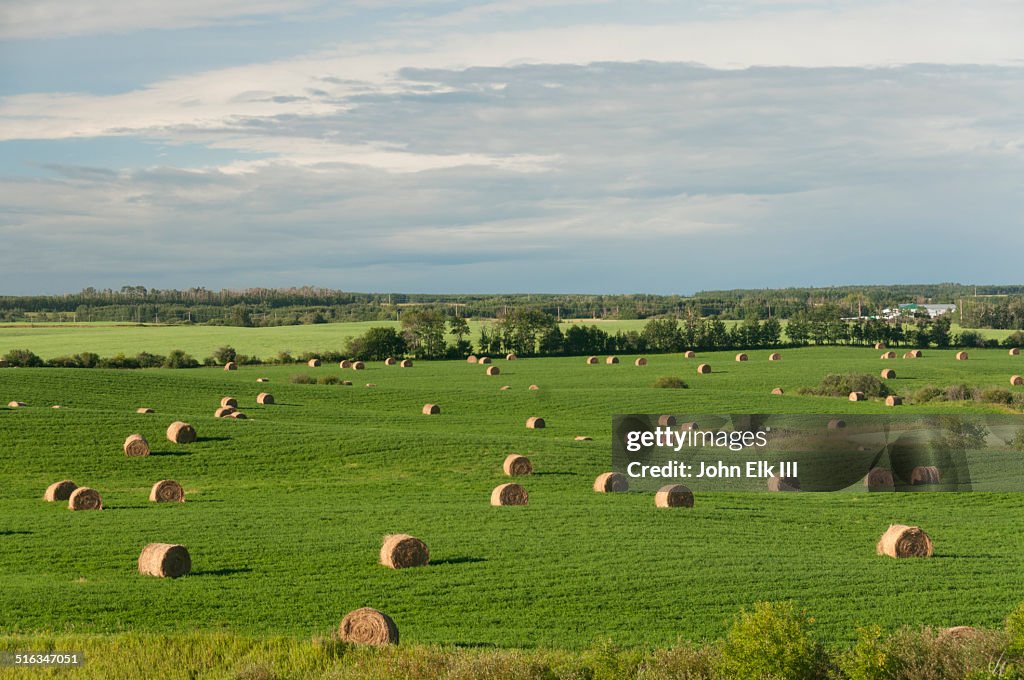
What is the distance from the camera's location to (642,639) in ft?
66.6

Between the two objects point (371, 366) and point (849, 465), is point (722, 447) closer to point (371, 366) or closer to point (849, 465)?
point (849, 465)

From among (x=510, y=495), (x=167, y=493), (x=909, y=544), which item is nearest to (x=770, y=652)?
(x=909, y=544)

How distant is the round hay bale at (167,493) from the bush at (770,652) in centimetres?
2439

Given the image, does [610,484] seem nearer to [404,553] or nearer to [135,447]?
[404,553]

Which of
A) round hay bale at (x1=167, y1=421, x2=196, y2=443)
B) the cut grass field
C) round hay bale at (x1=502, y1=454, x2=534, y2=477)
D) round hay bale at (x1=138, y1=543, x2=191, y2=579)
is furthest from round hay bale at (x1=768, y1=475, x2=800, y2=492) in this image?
round hay bale at (x1=167, y1=421, x2=196, y2=443)

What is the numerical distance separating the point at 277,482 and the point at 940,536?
78.2 feet

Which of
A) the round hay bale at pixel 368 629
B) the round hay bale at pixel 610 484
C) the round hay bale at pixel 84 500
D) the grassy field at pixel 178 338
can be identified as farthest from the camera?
the grassy field at pixel 178 338

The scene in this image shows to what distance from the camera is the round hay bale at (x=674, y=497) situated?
35344 mm

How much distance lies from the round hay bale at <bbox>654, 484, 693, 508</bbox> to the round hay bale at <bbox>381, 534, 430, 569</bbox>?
1153cm

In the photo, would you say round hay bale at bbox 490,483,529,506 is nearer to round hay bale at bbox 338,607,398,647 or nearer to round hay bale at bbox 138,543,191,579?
round hay bale at bbox 138,543,191,579

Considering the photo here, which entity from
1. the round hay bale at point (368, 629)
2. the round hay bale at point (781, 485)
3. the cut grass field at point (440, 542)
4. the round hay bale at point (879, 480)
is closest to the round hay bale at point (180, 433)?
the cut grass field at point (440, 542)

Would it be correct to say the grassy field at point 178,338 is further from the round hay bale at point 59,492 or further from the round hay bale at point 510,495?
the round hay bale at point 510,495

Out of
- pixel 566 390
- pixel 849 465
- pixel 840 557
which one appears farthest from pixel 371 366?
pixel 840 557

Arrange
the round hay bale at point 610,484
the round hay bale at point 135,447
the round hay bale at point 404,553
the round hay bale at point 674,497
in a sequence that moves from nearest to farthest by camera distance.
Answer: the round hay bale at point 404,553 → the round hay bale at point 674,497 → the round hay bale at point 610,484 → the round hay bale at point 135,447
